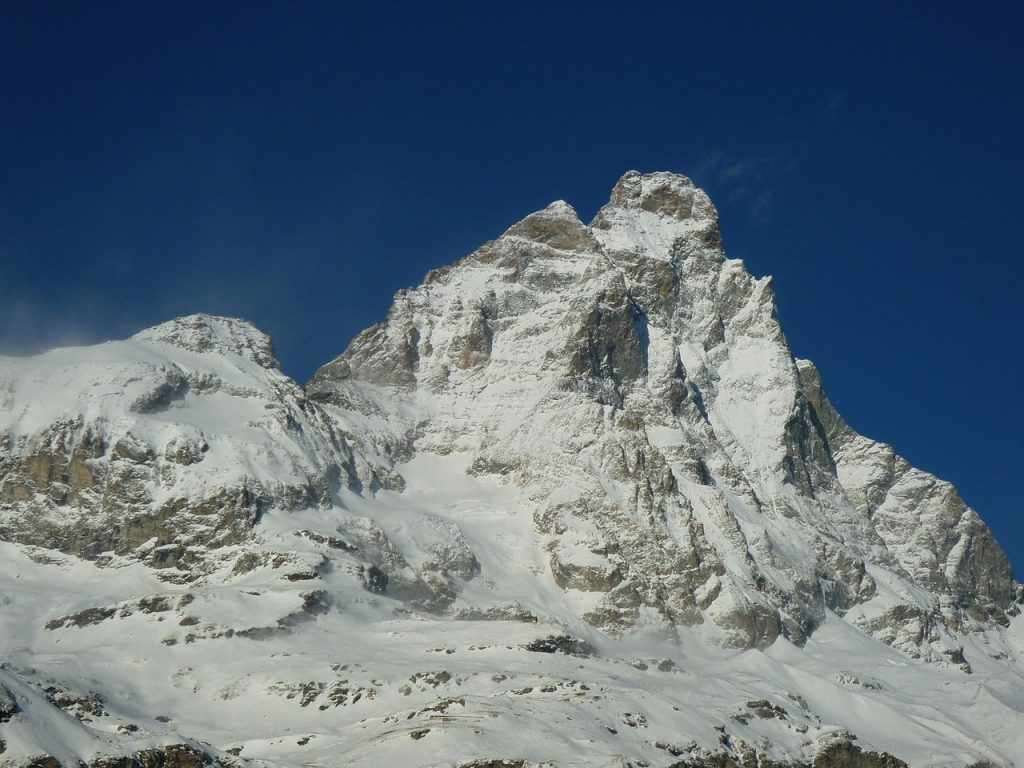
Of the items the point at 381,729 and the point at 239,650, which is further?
the point at 239,650

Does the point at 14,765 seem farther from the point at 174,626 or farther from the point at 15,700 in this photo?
the point at 174,626

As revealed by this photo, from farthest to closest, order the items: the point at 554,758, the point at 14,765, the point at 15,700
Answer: the point at 554,758 → the point at 15,700 → the point at 14,765

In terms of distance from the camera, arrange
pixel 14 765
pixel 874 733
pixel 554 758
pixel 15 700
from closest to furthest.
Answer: pixel 14 765 < pixel 15 700 < pixel 554 758 < pixel 874 733

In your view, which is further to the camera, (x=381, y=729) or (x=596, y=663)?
(x=596, y=663)

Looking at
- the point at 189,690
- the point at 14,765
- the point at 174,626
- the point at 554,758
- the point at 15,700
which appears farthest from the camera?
the point at 174,626

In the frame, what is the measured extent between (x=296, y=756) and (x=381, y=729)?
982 cm

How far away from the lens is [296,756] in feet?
474

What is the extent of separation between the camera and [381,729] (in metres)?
150

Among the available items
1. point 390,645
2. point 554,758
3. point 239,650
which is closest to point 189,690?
point 239,650

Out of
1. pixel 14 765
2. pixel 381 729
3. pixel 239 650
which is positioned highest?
pixel 239 650

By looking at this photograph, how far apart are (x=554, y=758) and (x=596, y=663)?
157 feet

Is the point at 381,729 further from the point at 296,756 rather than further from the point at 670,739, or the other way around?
the point at 670,739

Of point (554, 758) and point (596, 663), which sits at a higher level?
point (596, 663)

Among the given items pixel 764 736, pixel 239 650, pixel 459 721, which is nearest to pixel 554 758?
pixel 459 721
